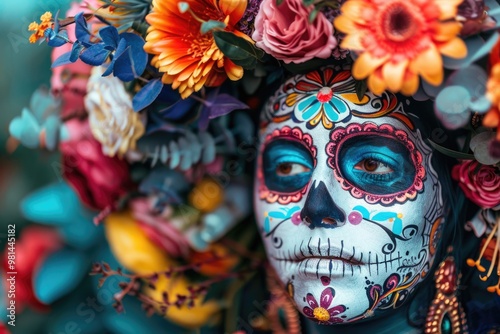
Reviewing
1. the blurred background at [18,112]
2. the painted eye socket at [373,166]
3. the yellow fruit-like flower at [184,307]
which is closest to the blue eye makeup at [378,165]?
the painted eye socket at [373,166]

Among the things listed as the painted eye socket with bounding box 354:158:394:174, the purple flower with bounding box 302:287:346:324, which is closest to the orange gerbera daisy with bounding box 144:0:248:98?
the painted eye socket with bounding box 354:158:394:174

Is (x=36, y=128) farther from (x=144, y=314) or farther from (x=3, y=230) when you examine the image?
(x=144, y=314)

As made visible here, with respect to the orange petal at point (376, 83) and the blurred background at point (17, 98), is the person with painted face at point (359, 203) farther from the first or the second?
the blurred background at point (17, 98)

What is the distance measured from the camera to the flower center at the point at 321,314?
3.23 ft

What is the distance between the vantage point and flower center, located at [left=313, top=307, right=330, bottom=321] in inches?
38.8

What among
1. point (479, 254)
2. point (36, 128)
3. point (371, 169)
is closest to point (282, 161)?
point (371, 169)

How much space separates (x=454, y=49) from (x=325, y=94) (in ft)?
0.79

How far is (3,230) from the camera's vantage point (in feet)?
4.11

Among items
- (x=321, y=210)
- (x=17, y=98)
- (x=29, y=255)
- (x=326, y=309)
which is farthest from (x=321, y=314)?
(x=17, y=98)

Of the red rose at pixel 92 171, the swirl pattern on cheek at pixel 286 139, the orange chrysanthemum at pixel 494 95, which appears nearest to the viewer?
the orange chrysanthemum at pixel 494 95

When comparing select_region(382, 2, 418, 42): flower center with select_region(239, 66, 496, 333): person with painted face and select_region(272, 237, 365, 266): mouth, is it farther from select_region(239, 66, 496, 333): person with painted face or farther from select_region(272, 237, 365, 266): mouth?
select_region(272, 237, 365, 266): mouth

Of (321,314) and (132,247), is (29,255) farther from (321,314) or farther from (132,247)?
(321,314)

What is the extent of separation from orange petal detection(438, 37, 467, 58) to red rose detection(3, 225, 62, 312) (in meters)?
0.76

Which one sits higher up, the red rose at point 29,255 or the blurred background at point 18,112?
the blurred background at point 18,112
